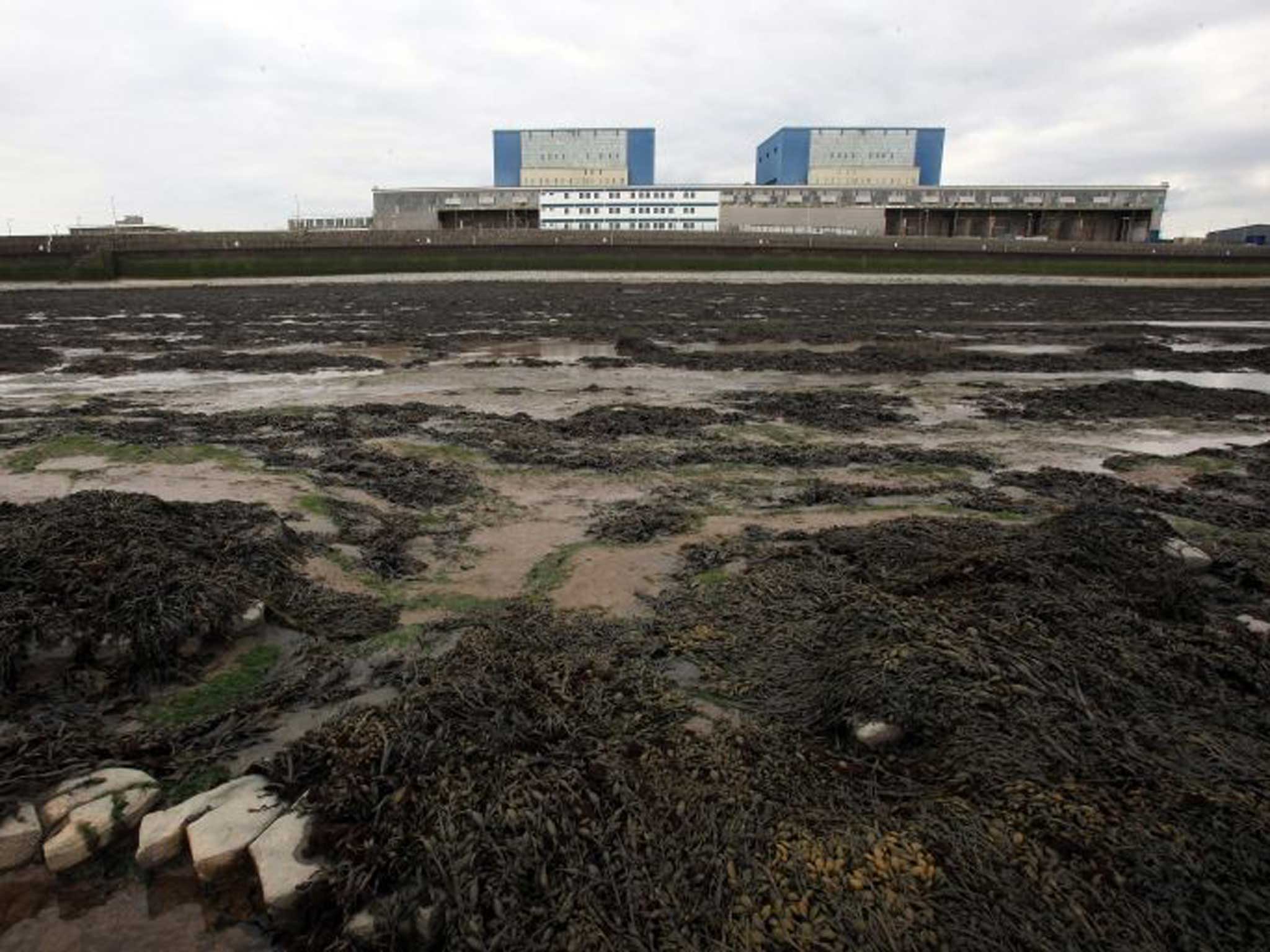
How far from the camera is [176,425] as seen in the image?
845cm

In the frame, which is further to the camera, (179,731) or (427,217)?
(427,217)

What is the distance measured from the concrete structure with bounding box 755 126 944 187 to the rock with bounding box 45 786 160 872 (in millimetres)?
98768

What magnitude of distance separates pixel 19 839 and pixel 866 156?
339 ft

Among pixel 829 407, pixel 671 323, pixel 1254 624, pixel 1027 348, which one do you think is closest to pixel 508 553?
pixel 1254 624

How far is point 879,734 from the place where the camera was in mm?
2842

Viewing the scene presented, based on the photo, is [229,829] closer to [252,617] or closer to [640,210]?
[252,617]

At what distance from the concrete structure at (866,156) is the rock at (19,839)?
98.9 m

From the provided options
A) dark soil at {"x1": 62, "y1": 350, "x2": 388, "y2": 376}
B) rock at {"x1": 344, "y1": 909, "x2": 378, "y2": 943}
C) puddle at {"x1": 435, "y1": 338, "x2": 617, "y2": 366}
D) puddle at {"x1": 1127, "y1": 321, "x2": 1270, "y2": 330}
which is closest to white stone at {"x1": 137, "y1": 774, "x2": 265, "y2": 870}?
rock at {"x1": 344, "y1": 909, "x2": 378, "y2": 943}

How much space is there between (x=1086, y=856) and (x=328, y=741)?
8.48 feet

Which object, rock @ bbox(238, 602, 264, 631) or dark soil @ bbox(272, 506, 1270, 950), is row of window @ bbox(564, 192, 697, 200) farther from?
dark soil @ bbox(272, 506, 1270, 950)

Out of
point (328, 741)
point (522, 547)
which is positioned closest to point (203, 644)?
point (328, 741)

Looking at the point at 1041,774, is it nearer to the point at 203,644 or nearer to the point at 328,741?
the point at 328,741

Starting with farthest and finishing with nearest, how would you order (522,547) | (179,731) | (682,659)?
(522,547)
(682,659)
(179,731)

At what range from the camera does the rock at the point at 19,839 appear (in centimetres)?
246
